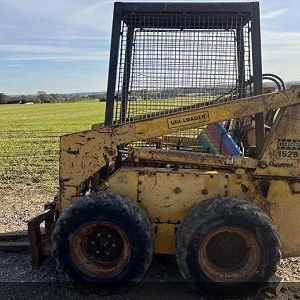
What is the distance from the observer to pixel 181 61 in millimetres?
4520

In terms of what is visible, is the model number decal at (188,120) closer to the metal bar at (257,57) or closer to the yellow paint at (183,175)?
the yellow paint at (183,175)

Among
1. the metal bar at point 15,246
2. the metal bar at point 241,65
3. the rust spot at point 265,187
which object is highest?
the metal bar at point 241,65

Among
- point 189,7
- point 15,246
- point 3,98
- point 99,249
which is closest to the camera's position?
point 99,249

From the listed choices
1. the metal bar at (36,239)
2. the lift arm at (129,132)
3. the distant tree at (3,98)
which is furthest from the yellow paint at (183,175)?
the distant tree at (3,98)

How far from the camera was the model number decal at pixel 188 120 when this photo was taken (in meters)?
4.29

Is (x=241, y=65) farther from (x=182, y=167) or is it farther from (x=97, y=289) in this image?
(x=97, y=289)

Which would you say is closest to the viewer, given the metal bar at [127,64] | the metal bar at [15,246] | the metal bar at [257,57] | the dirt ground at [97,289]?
the dirt ground at [97,289]

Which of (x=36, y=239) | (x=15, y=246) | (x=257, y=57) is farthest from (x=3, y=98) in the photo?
(x=257, y=57)

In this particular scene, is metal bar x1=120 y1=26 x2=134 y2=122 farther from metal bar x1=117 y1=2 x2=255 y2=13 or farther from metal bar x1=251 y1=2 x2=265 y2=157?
metal bar x1=251 y1=2 x2=265 y2=157

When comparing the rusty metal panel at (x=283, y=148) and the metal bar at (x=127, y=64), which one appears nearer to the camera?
the rusty metal panel at (x=283, y=148)

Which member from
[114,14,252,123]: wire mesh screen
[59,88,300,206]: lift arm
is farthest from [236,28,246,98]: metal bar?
[59,88,300,206]: lift arm

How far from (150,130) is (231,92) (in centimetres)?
97

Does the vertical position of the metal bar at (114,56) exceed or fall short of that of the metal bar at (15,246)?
it exceeds it

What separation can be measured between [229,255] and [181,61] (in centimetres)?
193
